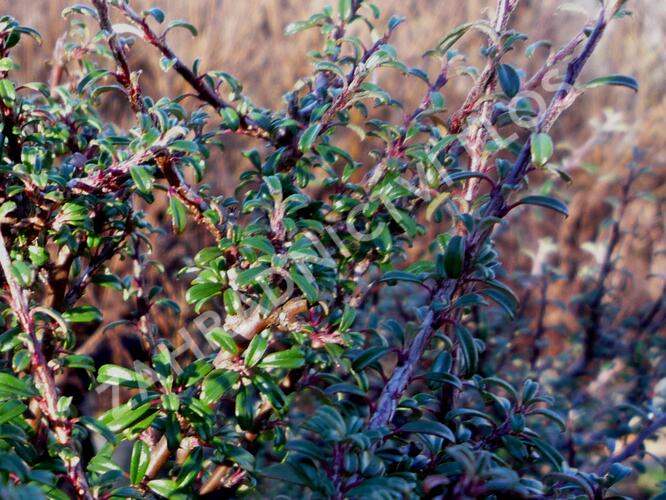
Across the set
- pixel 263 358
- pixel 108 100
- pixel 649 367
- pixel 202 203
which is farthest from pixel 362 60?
pixel 108 100

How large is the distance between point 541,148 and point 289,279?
16.8 inches

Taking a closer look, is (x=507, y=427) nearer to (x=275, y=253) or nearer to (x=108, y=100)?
(x=275, y=253)

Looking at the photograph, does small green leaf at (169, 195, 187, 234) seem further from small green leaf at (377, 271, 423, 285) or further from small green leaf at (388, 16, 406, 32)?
small green leaf at (388, 16, 406, 32)

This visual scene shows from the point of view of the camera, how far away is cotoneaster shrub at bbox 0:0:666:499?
899 mm

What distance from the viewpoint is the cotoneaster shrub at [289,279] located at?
90cm

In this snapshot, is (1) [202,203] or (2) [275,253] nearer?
(2) [275,253]

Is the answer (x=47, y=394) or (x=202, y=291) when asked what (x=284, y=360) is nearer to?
(x=202, y=291)

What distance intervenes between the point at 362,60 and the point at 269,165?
0.87ft

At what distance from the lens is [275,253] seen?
1.02m

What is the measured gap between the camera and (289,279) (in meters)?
1.03

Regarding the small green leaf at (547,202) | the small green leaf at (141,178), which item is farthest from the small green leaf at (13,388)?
the small green leaf at (547,202)

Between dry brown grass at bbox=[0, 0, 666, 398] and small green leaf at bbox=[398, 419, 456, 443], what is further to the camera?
dry brown grass at bbox=[0, 0, 666, 398]

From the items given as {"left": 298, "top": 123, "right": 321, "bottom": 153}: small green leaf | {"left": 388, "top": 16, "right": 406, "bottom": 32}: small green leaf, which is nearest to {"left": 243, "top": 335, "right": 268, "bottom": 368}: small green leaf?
{"left": 298, "top": 123, "right": 321, "bottom": 153}: small green leaf

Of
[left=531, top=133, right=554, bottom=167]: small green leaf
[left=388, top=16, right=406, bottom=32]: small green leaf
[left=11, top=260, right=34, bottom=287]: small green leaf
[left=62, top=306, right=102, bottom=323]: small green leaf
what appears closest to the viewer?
[left=531, top=133, right=554, bottom=167]: small green leaf
